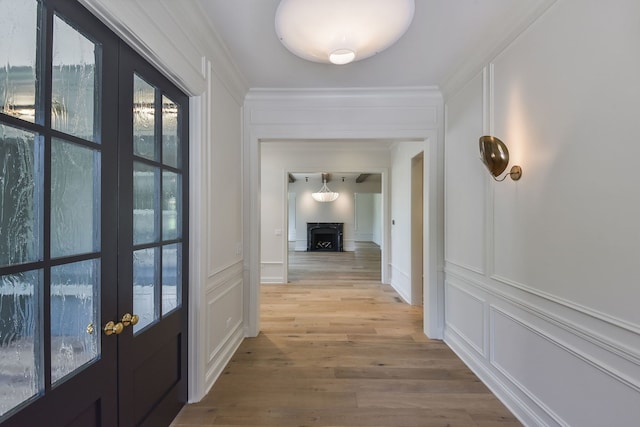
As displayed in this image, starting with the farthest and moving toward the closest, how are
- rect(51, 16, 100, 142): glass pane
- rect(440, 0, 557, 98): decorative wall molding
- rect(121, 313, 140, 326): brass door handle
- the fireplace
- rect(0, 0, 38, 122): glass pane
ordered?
the fireplace
rect(440, 0, 557, 98): decorative wall molding
rect(121, 313, 140, 326): brass door handle
rect(51, 16, 100, 142): glass pane
rect(0, 0, 38, 122): glass pane

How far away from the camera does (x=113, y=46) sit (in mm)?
1321

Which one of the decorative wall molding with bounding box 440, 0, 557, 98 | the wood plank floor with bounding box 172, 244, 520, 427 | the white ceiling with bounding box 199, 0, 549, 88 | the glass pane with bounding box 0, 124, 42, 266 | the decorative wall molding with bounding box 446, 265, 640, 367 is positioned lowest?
the wood plank floor with bounding box 172, 244, 520, 427

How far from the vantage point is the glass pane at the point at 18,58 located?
90 cm

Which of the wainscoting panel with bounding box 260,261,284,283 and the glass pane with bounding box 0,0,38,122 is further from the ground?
the glass pane with bounding box 0,0,38,122

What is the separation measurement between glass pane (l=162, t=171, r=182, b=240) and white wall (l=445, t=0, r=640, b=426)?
2.29m

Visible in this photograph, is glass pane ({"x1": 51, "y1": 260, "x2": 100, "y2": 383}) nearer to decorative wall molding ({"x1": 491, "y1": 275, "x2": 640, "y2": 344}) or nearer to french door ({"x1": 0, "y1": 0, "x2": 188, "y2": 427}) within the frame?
french door ({"x1": 0, "y1": 0, "x2": 188, "y2": 427})

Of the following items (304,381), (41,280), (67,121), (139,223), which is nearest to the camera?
(41,280)

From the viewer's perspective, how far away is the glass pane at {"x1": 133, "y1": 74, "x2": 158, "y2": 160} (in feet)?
4.94

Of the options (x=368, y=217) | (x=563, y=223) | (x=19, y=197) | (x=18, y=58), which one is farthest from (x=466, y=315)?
(x=368, y=217)

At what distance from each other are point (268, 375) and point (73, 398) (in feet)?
5.02

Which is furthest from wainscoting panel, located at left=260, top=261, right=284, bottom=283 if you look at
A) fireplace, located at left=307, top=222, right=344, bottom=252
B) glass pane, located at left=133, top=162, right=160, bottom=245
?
fireplace, located at left=307, top=222, right=344, bottom=252

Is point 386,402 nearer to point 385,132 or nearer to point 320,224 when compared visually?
point 385,132

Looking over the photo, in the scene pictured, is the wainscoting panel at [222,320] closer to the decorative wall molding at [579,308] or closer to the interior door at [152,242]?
the interior door at [152,242]

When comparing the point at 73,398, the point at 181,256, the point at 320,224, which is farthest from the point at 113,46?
the point at 320,224
